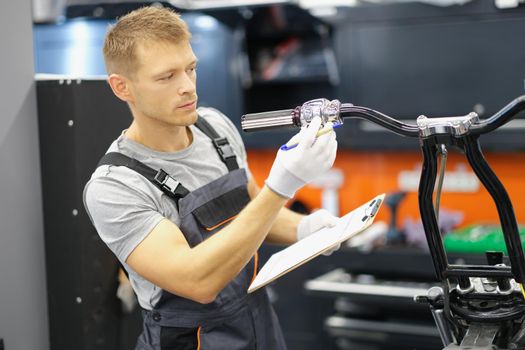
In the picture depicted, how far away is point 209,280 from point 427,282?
2.07 m

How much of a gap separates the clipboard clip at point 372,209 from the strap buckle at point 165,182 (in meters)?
0.40

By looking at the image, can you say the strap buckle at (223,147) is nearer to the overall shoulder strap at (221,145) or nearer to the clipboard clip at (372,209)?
the overall shoulder strap at (221,145)

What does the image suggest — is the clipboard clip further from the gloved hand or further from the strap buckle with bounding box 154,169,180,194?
the strap buckle with bounding box 154,169,180,194

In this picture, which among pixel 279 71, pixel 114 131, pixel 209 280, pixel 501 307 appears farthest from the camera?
pixel 279 71

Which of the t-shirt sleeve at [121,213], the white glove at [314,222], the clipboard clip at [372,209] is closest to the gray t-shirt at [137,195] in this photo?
the t-shirt sleeve at [121,213]

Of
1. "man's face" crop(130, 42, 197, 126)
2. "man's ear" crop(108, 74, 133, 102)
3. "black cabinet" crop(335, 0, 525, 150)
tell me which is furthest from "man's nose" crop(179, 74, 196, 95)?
"black cabinet" crop(335, 0, 525, 150)

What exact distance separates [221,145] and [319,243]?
1.33 feet

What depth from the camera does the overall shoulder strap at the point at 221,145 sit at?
1.64 meters

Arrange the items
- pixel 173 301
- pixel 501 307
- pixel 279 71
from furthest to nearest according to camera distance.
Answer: pixel 279 71
pixel 173 301
pixel 501 307

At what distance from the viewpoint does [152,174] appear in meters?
1.49

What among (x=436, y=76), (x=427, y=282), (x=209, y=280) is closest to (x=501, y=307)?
(x=209, y=280)

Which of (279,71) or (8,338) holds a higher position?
(279,71)

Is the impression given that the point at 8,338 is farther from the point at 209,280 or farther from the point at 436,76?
the point at 436,76

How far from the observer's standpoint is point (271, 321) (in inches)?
65.2
